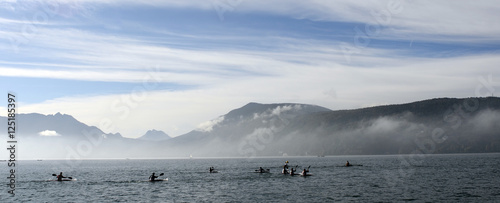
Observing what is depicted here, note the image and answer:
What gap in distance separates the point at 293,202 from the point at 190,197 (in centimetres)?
1960

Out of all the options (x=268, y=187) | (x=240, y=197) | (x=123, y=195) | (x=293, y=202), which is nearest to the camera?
(x=293, y=202)

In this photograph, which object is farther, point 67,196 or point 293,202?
Answer: point 67,196

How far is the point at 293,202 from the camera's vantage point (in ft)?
248

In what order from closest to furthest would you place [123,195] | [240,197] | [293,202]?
[293,202] < [240,197] < [123,195]

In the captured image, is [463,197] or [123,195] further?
[123,195]

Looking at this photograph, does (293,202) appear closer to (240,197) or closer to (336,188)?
(240,197)

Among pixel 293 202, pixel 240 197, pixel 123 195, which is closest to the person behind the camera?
pixel 293 202

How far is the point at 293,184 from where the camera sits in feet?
346

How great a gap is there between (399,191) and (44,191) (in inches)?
2889

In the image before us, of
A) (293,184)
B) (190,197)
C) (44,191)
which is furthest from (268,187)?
(44,191)

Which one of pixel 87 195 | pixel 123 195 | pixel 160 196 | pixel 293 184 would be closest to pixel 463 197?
pixel 293 184

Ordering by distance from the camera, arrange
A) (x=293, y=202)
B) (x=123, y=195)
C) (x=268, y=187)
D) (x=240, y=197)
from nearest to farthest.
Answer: (x=293, y=202)
(x=240, y=197)
(x=123, y=195)
(x=268, y=187)

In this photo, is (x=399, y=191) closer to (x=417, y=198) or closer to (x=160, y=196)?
(x=417, y=198)

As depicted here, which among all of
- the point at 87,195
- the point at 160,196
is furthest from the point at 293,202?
the point at 87,195
